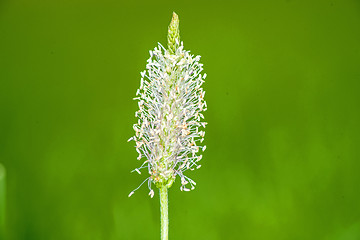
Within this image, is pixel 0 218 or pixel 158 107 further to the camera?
pixel 0 218

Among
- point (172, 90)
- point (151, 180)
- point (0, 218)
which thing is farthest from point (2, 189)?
point (172, 90)

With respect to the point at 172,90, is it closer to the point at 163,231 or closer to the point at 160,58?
the point at 160,58

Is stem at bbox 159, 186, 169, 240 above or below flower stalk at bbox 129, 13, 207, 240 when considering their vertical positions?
below

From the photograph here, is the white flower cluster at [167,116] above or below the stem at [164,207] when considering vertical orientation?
above

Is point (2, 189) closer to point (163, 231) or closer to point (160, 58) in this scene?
point (163, 231)

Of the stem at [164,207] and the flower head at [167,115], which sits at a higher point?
the flower head at [167,115]

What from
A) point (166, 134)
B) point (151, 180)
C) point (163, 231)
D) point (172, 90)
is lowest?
point (163, 231)

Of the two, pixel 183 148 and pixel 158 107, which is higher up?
pixel 158 107

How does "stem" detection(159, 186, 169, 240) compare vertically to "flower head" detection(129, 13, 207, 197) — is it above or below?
below

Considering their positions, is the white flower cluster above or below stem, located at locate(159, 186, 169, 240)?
above

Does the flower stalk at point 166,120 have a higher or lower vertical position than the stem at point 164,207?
higher
